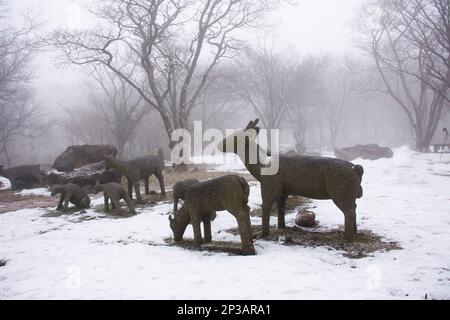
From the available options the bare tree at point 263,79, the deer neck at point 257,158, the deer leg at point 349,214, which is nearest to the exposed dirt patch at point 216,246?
the deer neck at point 257,158

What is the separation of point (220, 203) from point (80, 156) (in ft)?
45.0

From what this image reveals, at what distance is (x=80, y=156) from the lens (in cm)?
1772

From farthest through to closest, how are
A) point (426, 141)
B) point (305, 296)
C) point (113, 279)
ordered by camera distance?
point (426, 141), point (113, 279), point (305, 296)

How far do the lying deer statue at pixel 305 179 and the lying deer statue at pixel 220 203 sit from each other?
0.97 metres

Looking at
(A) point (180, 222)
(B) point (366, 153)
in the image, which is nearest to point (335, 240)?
(A) point (180, 222)

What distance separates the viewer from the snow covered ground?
4.52 metres

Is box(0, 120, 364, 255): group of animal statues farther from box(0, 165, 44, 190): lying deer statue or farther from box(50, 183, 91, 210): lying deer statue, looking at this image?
box(0, 165, 44, 190): lying deer statue

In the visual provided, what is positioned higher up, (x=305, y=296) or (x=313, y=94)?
(x=313, y=94)

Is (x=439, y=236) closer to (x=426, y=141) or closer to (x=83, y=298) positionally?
(x=83, y=298)

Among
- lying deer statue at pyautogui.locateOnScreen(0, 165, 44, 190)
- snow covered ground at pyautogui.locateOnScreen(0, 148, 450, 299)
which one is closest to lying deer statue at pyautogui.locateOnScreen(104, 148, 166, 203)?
snow covered ground at pyautogui.locateOnScreen(0, 148, 450, 299)
